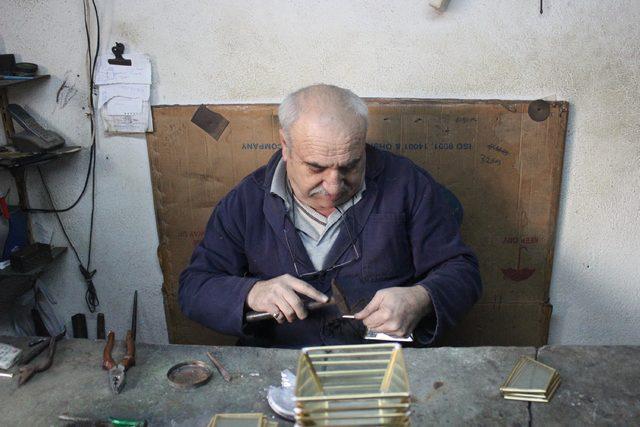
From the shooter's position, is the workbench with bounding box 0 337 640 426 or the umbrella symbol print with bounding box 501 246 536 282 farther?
the umbrella symbol print with bounding box 501 246 536 282

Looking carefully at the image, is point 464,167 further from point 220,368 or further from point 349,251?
point 220,368

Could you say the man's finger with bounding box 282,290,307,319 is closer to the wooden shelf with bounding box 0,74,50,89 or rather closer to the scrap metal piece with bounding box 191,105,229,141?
the scrap metal piece with bounding box 191,105,229,141

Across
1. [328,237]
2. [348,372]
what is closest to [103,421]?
[348,372]

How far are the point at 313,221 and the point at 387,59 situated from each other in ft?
2.73

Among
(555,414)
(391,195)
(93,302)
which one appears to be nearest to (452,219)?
(391,195)

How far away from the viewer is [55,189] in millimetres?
2545

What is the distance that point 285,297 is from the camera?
157cm

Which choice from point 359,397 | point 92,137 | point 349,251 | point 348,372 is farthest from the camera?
point 92,137

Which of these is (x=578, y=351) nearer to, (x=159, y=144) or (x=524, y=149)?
(x=524, y=149)

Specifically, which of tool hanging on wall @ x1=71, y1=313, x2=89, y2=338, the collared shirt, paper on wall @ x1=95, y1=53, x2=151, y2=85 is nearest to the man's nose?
the collared shirt

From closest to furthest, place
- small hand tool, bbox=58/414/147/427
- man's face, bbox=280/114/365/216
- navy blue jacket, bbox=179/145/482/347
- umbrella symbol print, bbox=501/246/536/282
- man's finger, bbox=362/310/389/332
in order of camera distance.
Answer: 1. small hand tool, bbox=58/414/147/427
2. man's finger, bbox=362/310/389/332
3. man's face, bbox=280/114/365/216
4. navy blue jacket, bbox=179/145/482/347
5. umbrella symbol print, bbox=501/246/536/282

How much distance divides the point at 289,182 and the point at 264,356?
0.69 meters

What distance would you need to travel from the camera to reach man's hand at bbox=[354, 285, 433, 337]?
1.55m

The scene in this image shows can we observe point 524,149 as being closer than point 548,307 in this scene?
Yes
